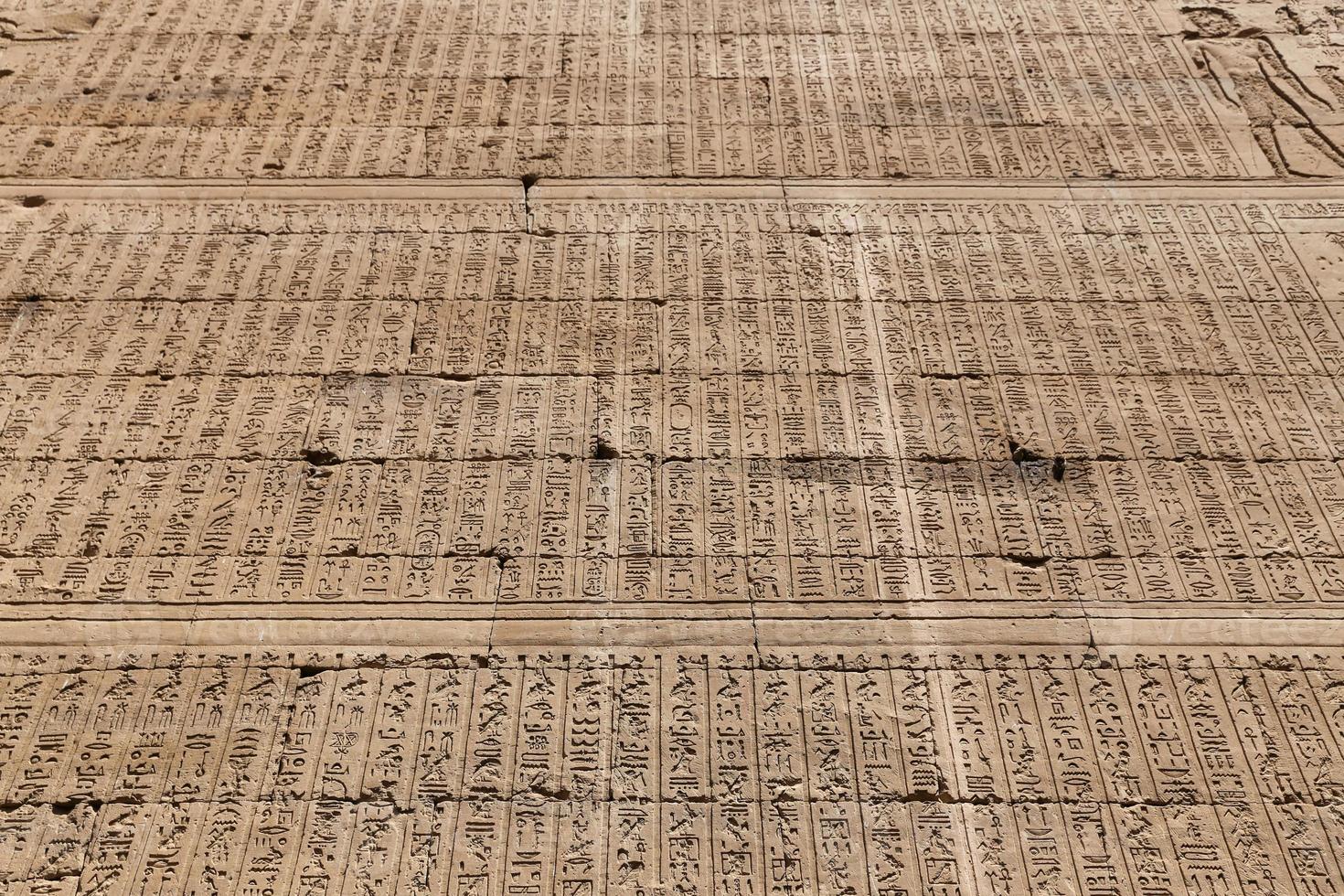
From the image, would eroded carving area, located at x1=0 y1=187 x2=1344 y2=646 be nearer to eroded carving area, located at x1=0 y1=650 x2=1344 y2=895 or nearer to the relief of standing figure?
eroded carving area, located at x1=0 y1=650 x2=1344 y2=895

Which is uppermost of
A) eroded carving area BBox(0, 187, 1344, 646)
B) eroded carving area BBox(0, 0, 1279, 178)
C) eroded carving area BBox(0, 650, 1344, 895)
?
eroded carving area BBox(0, 0, 1279, 178)

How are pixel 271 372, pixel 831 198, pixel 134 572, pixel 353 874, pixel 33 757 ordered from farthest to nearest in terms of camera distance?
pixel 831 198, pixel 271 372, pixel 134 572, pixel 33 757, pixel 353 874

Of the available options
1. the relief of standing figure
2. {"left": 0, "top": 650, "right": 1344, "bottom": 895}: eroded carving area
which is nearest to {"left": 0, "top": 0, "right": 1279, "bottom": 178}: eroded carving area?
the relief of standing figure

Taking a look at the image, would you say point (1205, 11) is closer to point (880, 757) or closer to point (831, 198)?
point (831, 198)

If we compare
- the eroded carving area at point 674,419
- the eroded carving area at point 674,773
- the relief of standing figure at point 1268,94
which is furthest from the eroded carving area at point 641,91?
the eroded carving area at point 674,773

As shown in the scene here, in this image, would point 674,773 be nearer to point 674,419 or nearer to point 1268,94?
point 674,419

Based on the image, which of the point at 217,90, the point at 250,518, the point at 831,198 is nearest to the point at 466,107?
the point at 217,90
